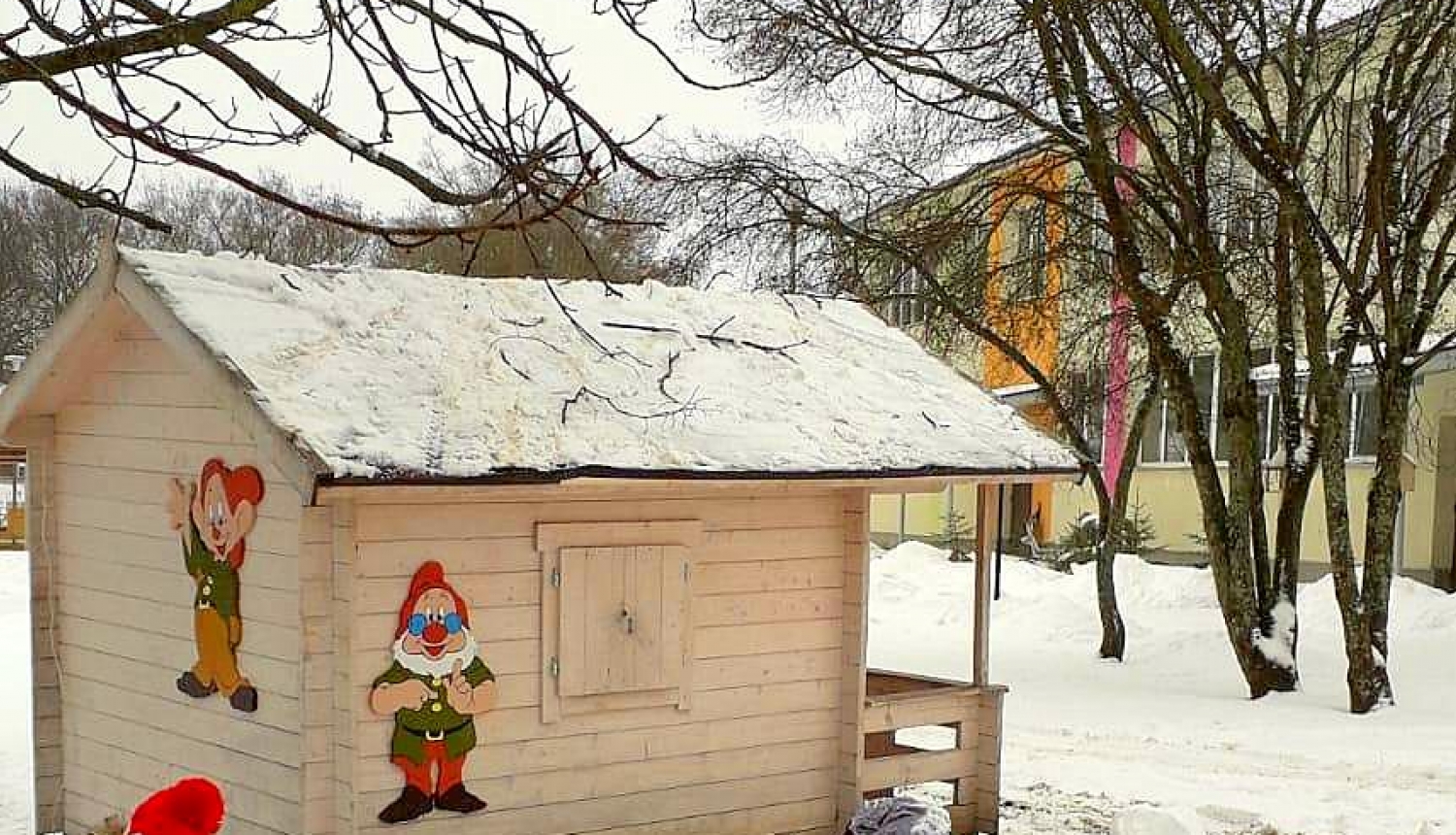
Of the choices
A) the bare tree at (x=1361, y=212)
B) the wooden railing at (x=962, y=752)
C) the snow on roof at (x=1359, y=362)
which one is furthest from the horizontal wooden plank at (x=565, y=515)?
the snow on roof at (x=1359, y=362)

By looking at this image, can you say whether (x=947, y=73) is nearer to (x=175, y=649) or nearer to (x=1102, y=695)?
(x=1102, y=695)

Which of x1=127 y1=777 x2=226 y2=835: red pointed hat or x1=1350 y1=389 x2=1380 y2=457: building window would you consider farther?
x1=1350 y1=389 x2=1380 y2=457: building window

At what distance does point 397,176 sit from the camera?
5.43m

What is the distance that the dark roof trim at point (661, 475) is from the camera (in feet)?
23.9

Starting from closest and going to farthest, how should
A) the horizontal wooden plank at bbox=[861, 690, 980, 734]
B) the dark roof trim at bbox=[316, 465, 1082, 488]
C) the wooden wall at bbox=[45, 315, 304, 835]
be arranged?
1. the dark roof trim at bbox=[316, 465, 1082, 488]
2. the wooden wall at bbox=[45, 315, 304, 835]
3. the horizontal wooden plank at bbox=[861, 690, 980, 734]

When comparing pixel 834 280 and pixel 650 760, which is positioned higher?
pixel 834 280

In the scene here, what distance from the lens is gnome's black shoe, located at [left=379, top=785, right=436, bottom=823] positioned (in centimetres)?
782

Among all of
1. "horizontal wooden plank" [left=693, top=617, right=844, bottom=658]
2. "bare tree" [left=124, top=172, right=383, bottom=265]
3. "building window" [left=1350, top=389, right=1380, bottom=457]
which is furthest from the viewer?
"bare tree" [left=124, top=172, right=383, bottom=265]

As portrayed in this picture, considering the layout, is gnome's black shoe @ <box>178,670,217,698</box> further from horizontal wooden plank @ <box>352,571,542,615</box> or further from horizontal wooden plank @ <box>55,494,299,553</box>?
horizontal wooden plank @ <box>352,571,542,615</box>

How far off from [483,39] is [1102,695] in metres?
12.1

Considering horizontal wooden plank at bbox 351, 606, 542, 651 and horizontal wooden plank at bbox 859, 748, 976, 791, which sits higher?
horizontal wooden plank at bbox 351, 606, 542, 651

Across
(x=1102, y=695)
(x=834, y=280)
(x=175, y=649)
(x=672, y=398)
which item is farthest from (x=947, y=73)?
(x=175, y=649)

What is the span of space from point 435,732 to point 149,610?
78.6 inches

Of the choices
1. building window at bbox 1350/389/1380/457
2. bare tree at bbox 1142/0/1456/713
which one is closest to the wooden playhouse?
bare tree at bbox 1142/0/1456/713
